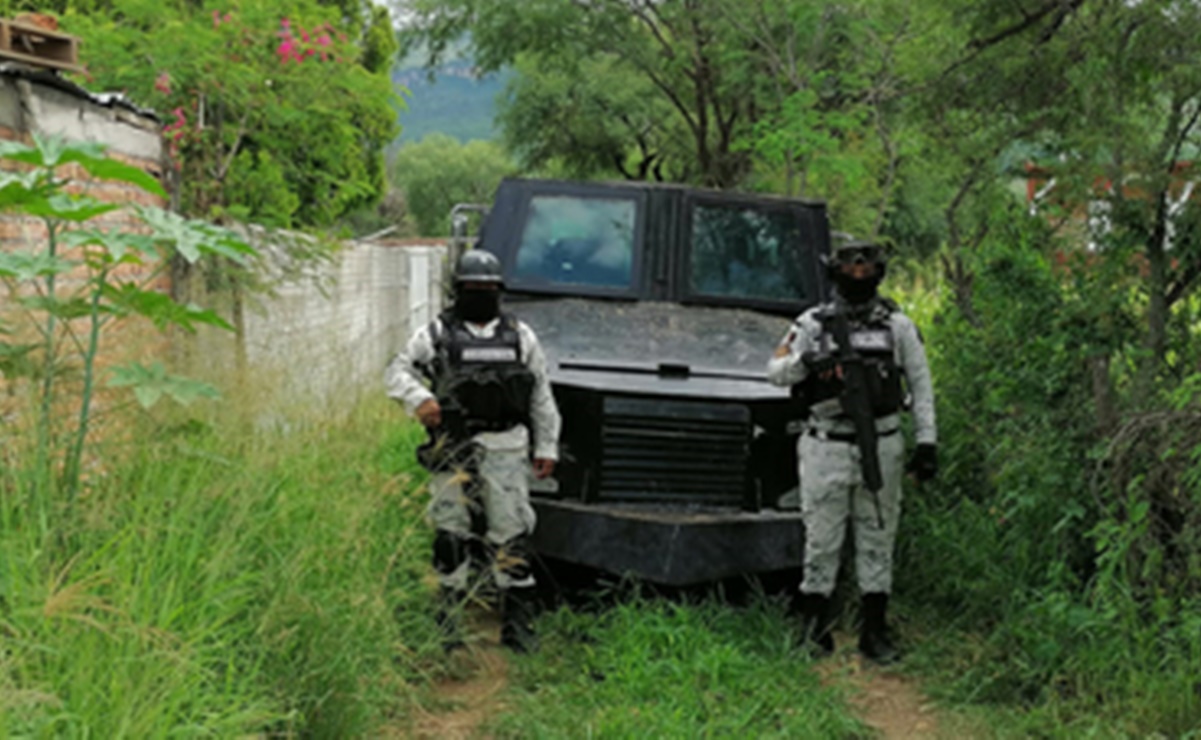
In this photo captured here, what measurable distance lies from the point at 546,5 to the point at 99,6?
7729mm

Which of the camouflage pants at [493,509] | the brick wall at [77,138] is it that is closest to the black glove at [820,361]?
the camouflage pants at [493,509]

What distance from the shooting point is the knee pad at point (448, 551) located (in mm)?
5527

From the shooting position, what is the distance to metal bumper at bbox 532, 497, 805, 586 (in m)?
5.62

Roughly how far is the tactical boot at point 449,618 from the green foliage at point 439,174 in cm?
6235

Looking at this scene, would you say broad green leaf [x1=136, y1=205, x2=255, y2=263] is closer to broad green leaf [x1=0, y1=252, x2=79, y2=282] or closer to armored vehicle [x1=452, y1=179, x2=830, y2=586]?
broad green leaf [x1=0, y1=252, x2=79, y2=282]

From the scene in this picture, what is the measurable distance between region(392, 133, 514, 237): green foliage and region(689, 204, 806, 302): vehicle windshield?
60.6 metres

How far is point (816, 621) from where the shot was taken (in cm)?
578

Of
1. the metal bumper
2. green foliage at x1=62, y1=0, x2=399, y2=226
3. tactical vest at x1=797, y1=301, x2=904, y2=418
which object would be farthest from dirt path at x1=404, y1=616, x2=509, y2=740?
green foliage at x1=62, y1=0, x2=399, y2=226

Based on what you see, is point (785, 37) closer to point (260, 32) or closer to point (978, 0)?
point (260, 32)

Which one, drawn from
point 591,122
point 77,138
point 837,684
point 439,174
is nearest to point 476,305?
point 77,138

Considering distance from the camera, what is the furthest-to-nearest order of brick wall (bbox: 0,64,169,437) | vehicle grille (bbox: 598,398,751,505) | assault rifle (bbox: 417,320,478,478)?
1. vehicle grille (bbox: 598,398,751,505)
2. assault rifle (bbox: 417,320,478,478)
3. brick wall (bbox: 0,64,169,437)

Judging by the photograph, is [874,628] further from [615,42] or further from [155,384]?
[615,42]

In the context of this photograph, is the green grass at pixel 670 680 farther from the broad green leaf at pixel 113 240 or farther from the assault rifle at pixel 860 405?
the broad green leaf at pixel 113 240

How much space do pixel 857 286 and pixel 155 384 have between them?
3.04m
